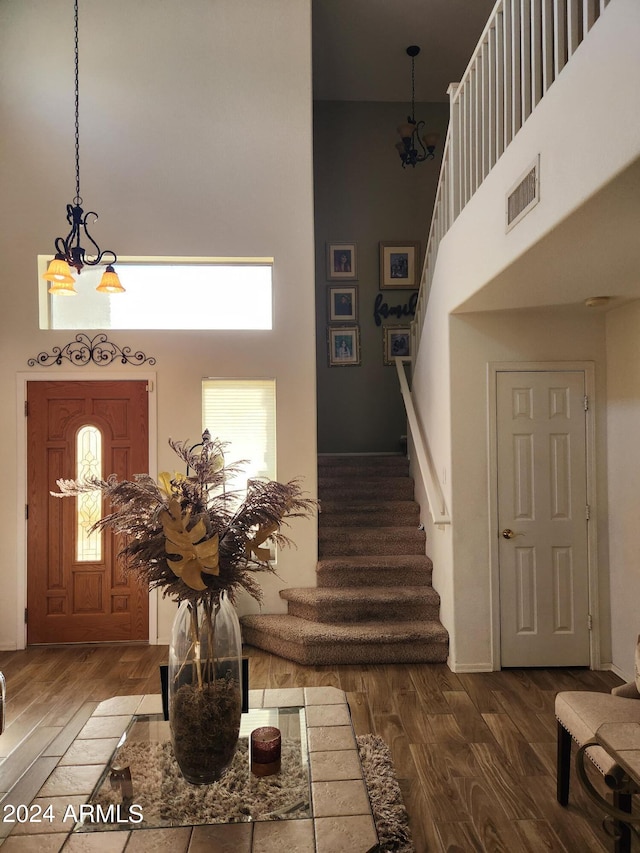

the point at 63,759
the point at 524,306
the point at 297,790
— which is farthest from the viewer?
the point at 524,306

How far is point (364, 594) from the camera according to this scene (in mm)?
4406

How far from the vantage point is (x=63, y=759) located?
2.00 metres

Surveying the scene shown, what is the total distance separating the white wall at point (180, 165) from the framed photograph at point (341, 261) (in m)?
1.93

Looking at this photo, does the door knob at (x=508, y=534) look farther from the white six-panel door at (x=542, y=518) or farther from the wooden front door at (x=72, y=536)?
the wooden front door at (x=72, y=536)

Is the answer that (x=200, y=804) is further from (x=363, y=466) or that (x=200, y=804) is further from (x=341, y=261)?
(x=341, y=261)

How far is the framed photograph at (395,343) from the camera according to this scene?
652 centimetres

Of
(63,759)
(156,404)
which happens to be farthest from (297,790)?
(156,404)

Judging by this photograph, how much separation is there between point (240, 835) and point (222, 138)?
15.2 ft

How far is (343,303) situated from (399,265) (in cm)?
77

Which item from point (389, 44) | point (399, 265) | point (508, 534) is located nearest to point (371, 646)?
point (508, 534)

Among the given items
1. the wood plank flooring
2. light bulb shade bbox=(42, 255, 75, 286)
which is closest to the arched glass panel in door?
the wood plank flooring

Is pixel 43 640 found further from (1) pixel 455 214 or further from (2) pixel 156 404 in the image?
(1) pixel 455 214

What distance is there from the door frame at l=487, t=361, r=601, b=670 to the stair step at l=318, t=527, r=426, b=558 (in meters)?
0.98

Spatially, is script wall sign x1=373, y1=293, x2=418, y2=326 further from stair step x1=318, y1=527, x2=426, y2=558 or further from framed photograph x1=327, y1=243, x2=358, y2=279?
stair step x1=318, y1=527, x2=426, y2=558
